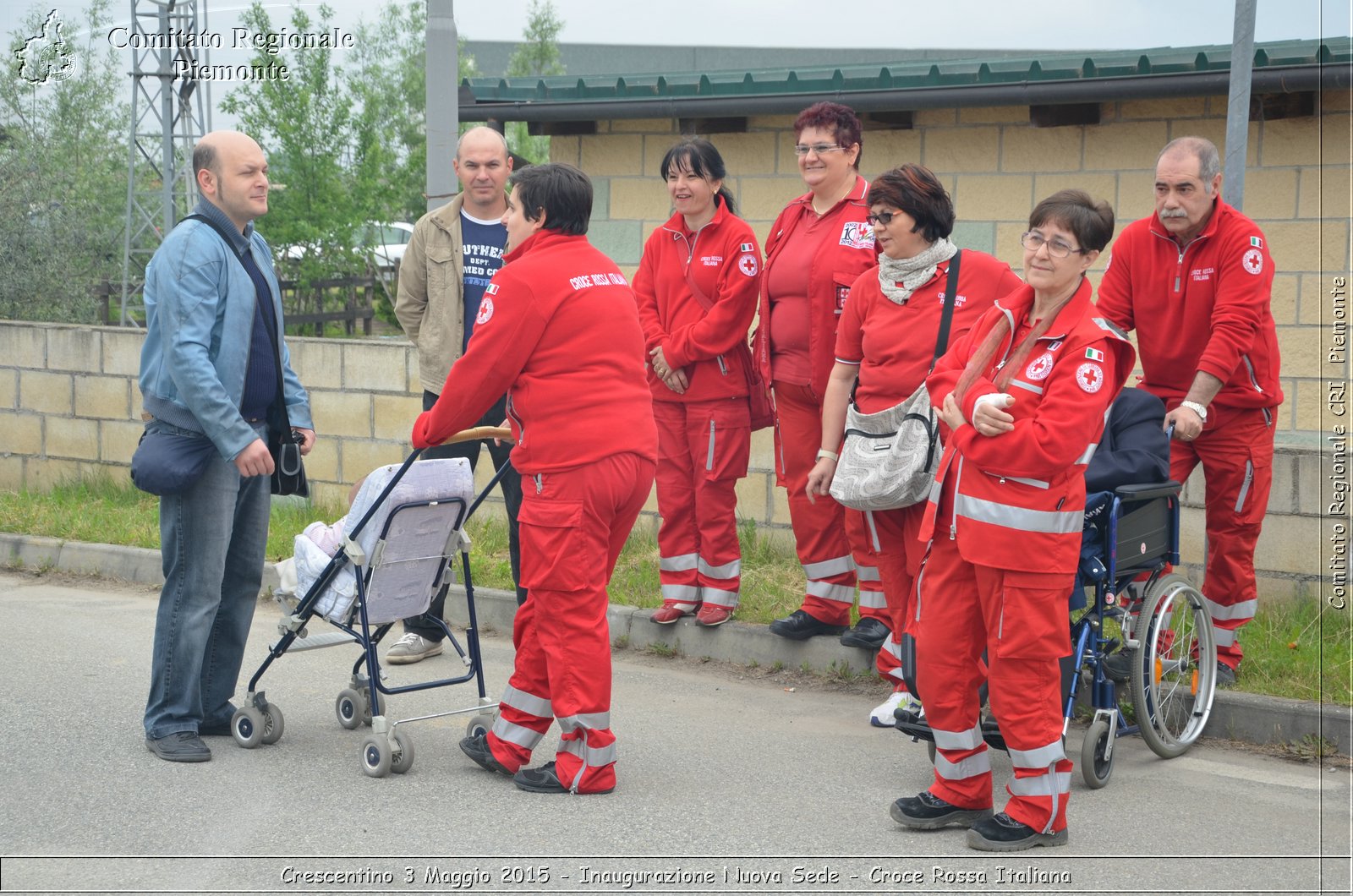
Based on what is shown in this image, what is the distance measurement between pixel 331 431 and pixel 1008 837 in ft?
19.3

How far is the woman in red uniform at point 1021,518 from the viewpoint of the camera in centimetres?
427

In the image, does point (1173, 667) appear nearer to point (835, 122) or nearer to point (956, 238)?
point (835, 122)

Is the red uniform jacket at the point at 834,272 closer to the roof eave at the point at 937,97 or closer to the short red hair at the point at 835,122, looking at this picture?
the short red hair at the point at 835,122

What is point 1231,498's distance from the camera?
5.87 meters

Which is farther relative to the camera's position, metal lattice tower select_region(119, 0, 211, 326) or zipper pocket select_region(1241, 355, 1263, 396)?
metal lattice tower select_region(119, 0, 211, 326)

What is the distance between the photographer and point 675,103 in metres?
8.97

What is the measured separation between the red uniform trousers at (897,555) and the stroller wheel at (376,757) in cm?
191

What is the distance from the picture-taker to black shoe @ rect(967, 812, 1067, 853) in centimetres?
443

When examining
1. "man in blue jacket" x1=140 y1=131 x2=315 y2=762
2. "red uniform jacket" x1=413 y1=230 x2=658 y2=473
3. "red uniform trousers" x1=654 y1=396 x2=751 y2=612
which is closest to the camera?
"red uniform jacket" x1=413 y1=230 x2=658 y2=473

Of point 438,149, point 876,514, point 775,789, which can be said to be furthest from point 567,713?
point 438,149

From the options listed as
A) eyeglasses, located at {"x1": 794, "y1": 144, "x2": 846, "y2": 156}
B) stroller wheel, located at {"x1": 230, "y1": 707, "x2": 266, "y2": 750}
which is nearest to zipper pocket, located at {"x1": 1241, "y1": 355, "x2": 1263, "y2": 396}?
eyeglasses, located at {"x1": 794, "y1": 144, "x2": 846, "y2": 156}

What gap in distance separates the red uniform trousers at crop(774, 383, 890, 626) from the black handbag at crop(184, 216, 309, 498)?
86.1 inches

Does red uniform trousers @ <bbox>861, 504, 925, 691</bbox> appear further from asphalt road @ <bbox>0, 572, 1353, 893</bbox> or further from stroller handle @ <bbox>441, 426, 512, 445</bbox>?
stroller handle @ <bbox>441, 426, 512, 445</bbox>

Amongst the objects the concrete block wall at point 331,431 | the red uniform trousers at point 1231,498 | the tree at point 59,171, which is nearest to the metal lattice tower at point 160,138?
the tree at point 59,171
